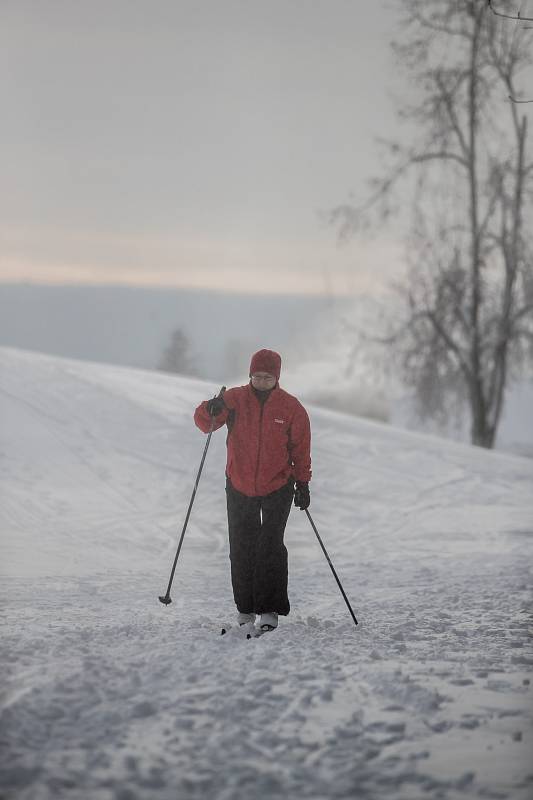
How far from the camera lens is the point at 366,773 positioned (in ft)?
8.24

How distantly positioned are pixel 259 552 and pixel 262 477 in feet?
1.52

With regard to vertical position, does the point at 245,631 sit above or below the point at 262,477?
below

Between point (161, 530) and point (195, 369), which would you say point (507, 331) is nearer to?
point (161, 530)

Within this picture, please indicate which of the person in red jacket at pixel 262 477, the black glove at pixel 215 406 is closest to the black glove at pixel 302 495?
the person in red jacket at pixel 262 477

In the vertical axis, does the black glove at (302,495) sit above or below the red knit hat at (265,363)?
below

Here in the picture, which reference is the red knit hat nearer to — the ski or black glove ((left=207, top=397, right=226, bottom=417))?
black glove ((left=207, top=397, right=226, bottom=417))

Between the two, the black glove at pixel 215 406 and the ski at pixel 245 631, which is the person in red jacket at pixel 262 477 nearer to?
the black glove at pixel 215 406

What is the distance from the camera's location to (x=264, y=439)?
171 inches

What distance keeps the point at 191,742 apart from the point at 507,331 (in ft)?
43.2

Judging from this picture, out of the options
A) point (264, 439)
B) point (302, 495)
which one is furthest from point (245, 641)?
point (264, 439)

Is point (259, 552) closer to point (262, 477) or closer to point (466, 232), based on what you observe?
point (262, 477)

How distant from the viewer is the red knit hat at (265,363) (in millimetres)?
4352

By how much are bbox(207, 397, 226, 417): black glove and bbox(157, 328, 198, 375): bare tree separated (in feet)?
129

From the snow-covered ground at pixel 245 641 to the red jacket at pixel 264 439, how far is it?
94 centimetres
